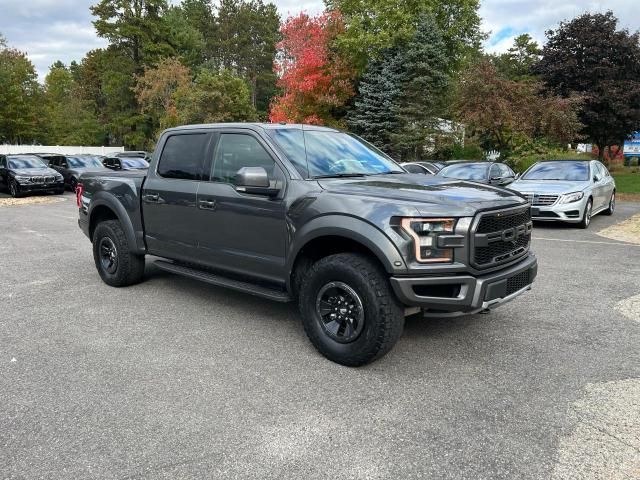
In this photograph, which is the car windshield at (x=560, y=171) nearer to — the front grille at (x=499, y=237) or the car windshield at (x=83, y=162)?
the front grille at (x=499, y=237)

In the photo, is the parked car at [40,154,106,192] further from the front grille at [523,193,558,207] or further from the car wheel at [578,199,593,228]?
the car wheel at [578,199,593,228]

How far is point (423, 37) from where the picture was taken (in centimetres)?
3034

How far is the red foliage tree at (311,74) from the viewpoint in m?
30.1

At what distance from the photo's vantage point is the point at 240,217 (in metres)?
4.66

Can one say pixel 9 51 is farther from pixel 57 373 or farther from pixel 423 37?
pixel 57 373

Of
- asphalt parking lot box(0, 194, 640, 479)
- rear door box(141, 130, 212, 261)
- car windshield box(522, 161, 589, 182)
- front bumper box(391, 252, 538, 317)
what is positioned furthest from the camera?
car windshield box(522, 161, 589, 182)

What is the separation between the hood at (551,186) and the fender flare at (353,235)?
864 centimetres

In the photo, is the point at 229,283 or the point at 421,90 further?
the point at 421,90

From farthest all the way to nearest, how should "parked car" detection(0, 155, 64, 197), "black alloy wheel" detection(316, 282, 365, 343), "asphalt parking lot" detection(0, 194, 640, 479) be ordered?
"parked car" detection(0, 155, 64, 197), "black alloy wheel" detection(316, 282, 365, 343), "asphalt parking lot" detection(0, 194, 640, 479)

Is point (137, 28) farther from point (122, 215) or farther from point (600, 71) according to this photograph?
point (122, 215)

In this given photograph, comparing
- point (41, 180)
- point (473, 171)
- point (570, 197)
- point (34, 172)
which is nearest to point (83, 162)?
point (34, 172)

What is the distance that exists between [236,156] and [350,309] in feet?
6.46

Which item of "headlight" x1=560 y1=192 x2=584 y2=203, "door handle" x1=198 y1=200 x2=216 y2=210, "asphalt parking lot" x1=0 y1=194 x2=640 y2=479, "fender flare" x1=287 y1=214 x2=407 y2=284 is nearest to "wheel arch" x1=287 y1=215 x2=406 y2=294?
"fender flare" x1=287 y1=214 x2=407 y2=284

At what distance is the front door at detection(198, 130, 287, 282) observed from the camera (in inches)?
174
